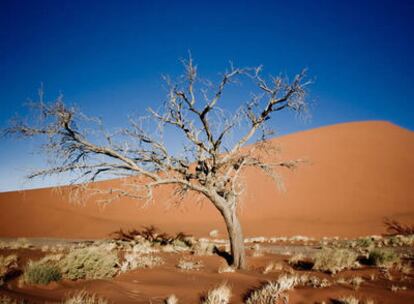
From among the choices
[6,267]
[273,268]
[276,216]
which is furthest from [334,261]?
[276,216]

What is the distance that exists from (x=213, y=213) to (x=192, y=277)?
23.9 metres

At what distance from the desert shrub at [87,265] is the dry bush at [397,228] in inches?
697

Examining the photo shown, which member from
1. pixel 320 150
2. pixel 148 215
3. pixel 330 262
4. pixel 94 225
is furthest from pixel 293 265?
pixel 320 150

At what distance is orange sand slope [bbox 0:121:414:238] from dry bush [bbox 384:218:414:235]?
623mm

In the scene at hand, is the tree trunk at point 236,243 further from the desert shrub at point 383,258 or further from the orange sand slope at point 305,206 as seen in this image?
the orange sand slope at point 305,206

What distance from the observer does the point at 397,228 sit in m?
18.5

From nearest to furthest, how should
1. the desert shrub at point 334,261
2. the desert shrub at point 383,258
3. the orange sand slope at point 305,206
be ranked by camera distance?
the desert shrub at point 334,261
the desert shrub at point 383,258
the orange sand slope at point 305,206

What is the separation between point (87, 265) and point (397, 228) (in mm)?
19397

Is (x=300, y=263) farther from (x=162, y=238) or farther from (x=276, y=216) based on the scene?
(x=276, y=216)

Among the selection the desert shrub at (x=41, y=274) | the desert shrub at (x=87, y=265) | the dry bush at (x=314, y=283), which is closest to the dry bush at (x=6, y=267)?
the desert shrub at (x=41, y=274)

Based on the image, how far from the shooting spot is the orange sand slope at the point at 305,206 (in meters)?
22.4

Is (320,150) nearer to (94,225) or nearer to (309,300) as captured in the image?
(94,225)

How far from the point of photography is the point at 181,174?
28.1ft

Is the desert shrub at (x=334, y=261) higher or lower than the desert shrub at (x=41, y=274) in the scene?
lower
